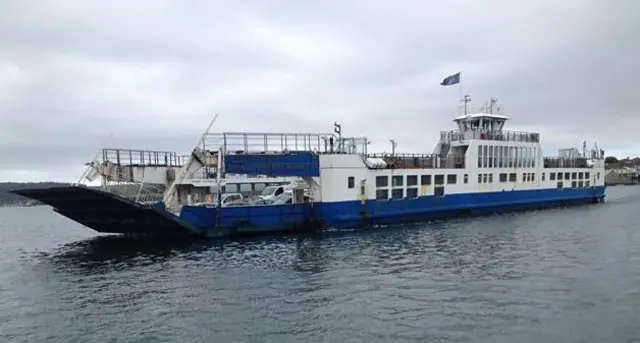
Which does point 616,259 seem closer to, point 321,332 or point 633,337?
point 633,337

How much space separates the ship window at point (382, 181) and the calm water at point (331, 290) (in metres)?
6.56

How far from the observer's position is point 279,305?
14.7m

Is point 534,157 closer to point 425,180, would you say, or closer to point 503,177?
point 503,177

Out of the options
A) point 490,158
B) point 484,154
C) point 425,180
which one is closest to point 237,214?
point 425,180

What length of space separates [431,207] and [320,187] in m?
9.88

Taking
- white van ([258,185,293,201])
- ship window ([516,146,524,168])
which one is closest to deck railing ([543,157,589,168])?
ship window ([516,146,524,168])

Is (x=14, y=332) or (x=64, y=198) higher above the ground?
(x=64, y=198)

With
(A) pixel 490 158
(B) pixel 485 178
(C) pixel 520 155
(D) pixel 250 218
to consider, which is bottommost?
(D) pixel 250 218

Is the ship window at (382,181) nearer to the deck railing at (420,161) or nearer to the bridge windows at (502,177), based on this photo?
the deck railing at (420,161)

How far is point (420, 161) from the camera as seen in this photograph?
37.0 m

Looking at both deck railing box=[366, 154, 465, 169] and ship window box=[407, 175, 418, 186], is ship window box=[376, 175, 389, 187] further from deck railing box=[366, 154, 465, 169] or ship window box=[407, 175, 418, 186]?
ship window box=[407, 175, 418, 186]

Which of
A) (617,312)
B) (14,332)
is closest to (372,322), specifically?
(617,312)

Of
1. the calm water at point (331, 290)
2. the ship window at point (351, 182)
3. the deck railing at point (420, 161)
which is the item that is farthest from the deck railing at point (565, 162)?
the ship window at point (351, 182)

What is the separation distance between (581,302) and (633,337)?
2.67 m
